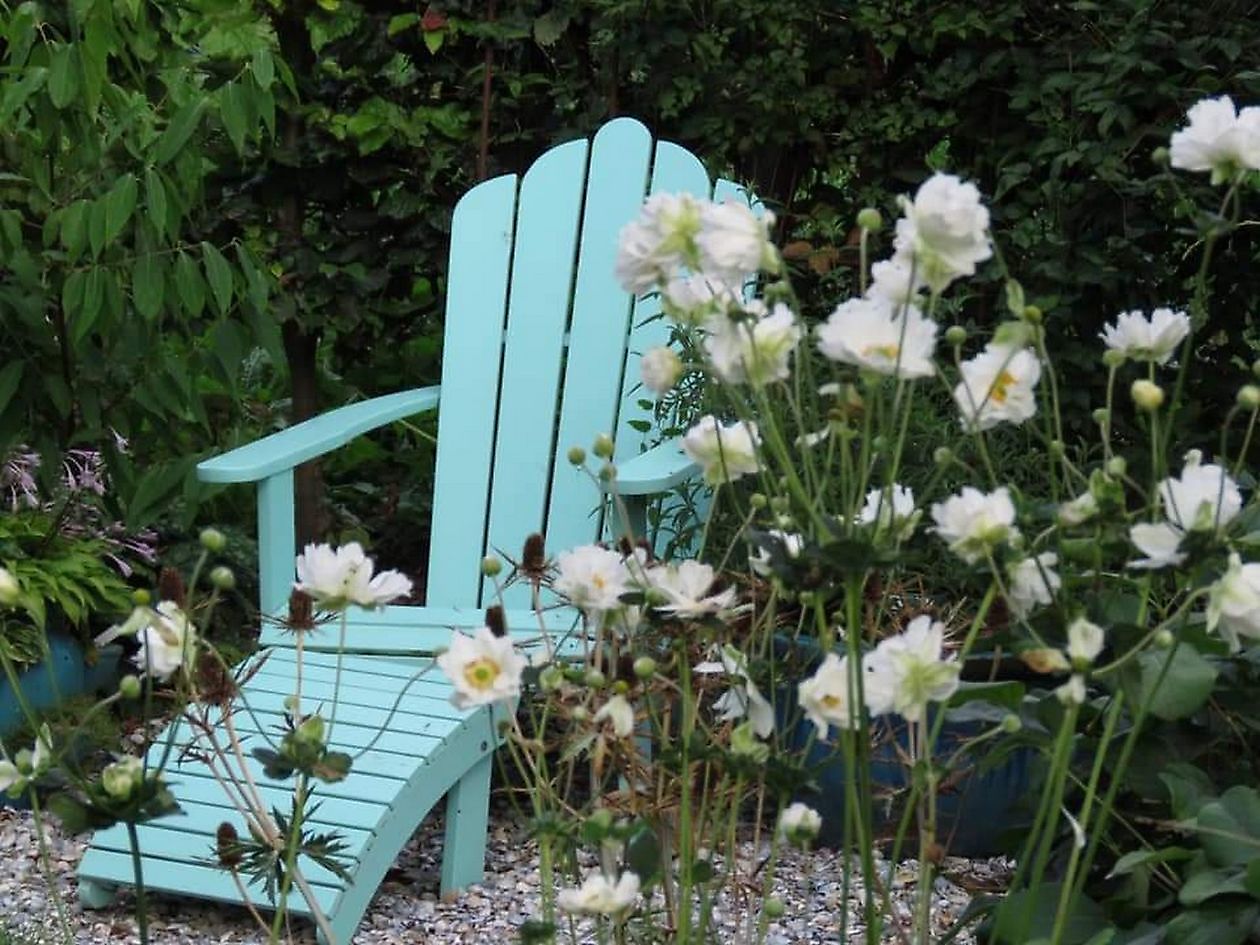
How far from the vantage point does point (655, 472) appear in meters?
2.35

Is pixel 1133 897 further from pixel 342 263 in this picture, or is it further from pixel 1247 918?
pixel 342 263

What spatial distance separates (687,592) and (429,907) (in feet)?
4.86

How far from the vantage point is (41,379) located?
291cm

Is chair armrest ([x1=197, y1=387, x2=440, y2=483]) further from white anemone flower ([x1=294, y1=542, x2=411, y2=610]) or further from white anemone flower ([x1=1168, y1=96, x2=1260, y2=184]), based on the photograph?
white anemone flower ([x1=1168, y1=96, x2=1260, y2=184])

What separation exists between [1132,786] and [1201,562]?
0.70 meters

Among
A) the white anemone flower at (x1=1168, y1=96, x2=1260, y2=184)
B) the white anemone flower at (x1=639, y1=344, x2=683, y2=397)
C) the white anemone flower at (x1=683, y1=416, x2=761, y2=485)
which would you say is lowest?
the white anemone flower at (x1=683, y1=416, x2=761, y2=485)

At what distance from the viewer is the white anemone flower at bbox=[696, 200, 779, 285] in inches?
43.4

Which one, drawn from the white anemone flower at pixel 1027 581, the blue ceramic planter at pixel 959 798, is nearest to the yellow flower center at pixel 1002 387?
the white anemone flower at pixel 1027 581

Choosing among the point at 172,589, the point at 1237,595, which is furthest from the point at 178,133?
the point at 1237,595

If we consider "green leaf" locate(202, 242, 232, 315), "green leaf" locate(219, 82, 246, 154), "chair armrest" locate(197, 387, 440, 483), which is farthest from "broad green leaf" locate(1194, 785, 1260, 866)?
"green leaf" locate(219, 82, 246, 154)

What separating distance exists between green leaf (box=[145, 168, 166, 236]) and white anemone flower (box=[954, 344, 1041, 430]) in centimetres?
180

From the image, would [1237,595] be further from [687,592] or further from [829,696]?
[687,592]

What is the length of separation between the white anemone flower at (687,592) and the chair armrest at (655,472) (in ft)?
3.01

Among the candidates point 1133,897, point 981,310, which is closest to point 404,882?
point 1133,897
